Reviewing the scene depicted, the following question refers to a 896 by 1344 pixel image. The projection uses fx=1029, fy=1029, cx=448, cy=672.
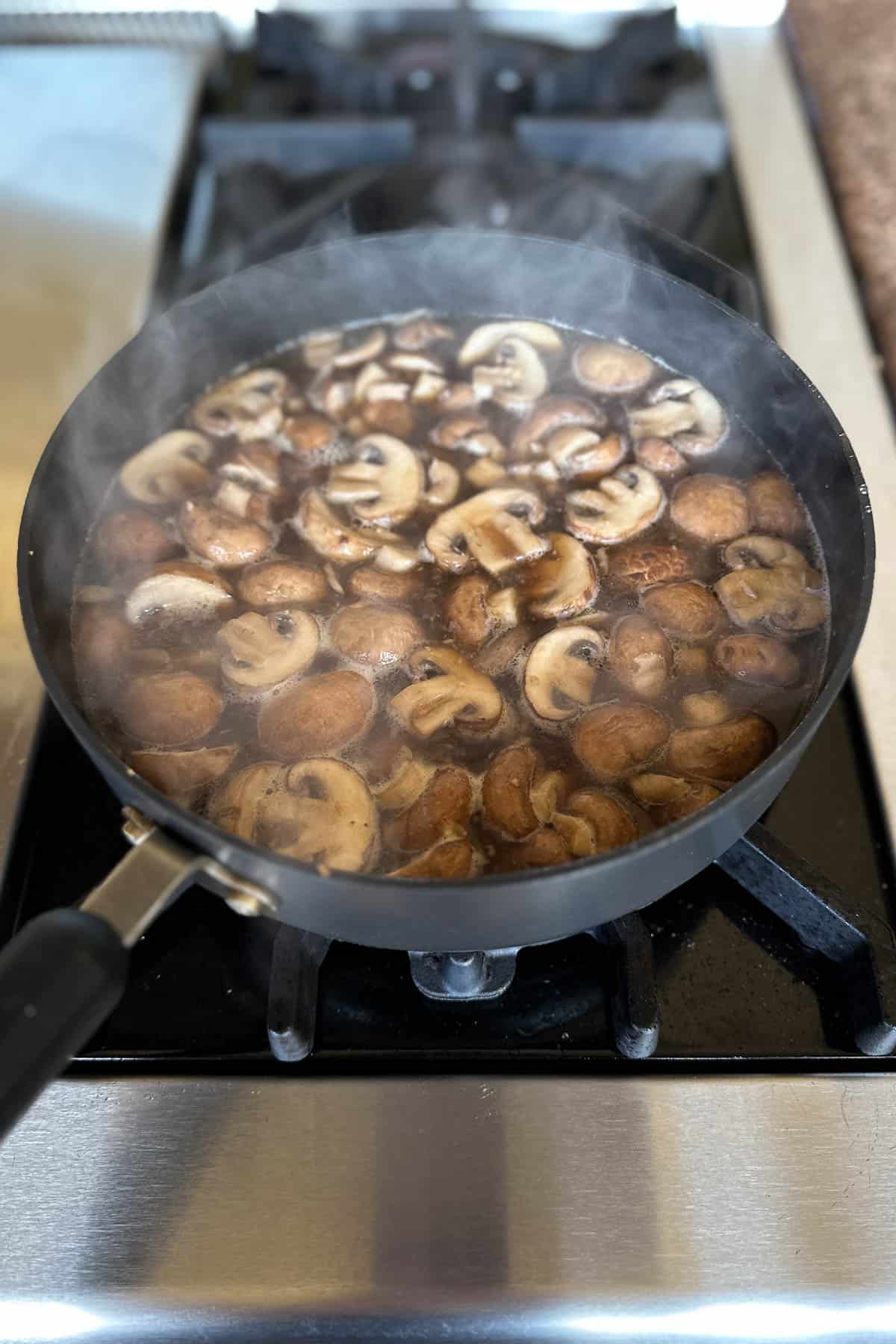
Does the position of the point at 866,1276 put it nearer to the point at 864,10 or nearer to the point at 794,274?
the point at 794,274

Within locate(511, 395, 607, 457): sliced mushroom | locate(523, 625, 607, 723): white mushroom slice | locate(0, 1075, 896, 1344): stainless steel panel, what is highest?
locate(511, 395, 607, 457): sliced mushroom

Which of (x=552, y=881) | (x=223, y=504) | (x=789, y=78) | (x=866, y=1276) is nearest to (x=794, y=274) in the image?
(x=789, y=78)

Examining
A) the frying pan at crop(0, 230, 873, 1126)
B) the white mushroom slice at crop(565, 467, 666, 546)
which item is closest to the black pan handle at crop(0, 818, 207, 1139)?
the frying pan at crop(0, 230, 873, 1126)

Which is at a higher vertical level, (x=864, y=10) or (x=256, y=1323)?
(x=864, y=10)

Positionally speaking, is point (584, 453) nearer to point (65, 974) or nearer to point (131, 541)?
point (131, 541)

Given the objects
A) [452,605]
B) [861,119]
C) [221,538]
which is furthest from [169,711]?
[861,119]

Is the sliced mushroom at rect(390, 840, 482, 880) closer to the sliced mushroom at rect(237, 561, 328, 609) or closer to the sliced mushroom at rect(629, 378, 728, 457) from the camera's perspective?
the sliced mushroom at rect(237, 561, 328, 609)
